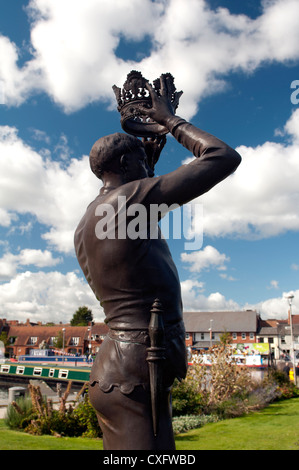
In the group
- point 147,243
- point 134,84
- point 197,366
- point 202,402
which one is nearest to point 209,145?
point 147,243

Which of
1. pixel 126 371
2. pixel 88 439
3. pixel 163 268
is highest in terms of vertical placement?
pixel 163 268

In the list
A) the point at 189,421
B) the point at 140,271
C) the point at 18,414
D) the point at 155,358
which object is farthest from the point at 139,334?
the point at 189,421

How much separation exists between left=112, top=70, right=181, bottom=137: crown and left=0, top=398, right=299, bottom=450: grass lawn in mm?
8588

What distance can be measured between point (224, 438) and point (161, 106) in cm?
1071

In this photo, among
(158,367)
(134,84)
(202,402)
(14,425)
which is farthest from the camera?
(202,402)

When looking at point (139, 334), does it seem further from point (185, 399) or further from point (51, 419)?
point (185, 399)

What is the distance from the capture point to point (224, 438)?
11.1 meters

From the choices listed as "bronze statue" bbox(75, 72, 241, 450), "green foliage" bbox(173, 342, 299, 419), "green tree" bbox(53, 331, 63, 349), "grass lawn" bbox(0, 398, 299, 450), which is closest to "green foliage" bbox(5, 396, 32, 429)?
"grass lawn" bbox(0, 398, 299, 450)

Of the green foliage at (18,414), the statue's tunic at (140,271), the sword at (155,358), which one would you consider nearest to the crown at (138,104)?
the statue's tunic at (140,271)

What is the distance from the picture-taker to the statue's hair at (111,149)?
294 centimetres

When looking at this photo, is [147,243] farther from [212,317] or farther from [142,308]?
[212,317]

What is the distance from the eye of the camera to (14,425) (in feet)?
40.1

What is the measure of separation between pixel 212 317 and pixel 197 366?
53.1 meters

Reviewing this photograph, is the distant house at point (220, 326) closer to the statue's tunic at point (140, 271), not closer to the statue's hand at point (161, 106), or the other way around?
the statue's hand at point (161, 106)
